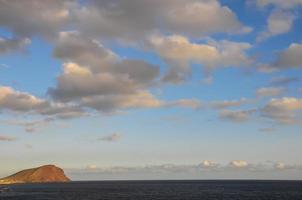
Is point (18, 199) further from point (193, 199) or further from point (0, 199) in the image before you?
point (193, 199)

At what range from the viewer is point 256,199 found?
138625mm

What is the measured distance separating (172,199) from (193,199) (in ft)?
22.4

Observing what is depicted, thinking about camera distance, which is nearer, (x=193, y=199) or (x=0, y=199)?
(x=193, y=199)

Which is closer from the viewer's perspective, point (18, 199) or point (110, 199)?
point (110, 199)

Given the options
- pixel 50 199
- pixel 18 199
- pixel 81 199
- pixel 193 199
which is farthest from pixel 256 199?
pixel 18 199

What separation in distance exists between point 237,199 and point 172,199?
20.3 m

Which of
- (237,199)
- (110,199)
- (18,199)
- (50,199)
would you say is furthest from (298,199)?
(18,199)

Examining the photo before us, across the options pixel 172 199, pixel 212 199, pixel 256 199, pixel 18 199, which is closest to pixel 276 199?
pixel 256 199

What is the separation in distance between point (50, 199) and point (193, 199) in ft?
158

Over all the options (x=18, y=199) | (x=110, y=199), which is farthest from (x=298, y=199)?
(x=18, y=199)

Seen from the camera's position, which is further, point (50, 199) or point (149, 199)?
point (50, 199)

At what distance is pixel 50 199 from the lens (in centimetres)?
14762

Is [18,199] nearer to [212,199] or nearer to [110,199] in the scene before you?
[110,199]

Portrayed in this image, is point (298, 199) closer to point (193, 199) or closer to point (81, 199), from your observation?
point (193, 199)
